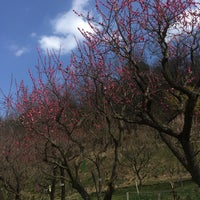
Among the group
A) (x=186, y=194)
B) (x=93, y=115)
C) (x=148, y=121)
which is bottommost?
(x=186, y=194)

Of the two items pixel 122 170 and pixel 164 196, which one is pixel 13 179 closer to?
pixel 164 196

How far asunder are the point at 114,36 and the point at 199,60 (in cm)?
248

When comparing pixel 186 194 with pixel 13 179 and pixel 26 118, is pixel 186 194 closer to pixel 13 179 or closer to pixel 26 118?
pixel 26 118

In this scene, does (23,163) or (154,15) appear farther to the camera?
(23,163)

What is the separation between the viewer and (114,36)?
568 centimetres

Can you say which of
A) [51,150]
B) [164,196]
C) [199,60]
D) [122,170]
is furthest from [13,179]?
[122,170]

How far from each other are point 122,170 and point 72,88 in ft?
66.0

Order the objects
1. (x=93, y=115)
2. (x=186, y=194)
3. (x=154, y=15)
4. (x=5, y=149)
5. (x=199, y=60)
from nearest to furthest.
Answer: (x=154, y=15) → (x=199, y=60) → (x=93, y=115) → (x=186, y=194) → (x=5, y=149)

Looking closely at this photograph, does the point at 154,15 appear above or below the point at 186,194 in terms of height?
above

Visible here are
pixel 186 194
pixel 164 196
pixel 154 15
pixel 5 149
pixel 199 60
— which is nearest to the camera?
pixel 154 15

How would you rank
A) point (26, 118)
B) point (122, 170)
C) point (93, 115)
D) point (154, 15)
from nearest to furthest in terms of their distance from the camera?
1. point (154, 15)
2. point (93, 115)
3. point (26, 118)
4. point (122, 170)

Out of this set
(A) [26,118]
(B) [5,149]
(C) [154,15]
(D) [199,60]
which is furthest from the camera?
(B) [5,149]

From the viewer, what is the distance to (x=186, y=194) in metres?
11.0

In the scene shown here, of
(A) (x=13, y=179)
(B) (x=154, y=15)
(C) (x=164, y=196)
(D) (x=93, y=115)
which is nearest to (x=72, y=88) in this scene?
(D) (x=93, y=115)
